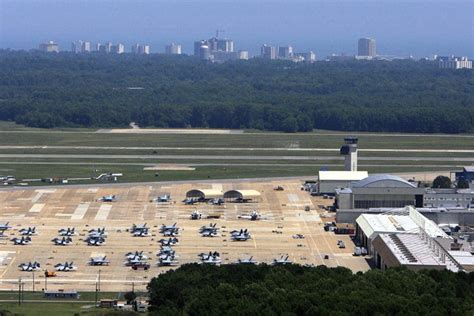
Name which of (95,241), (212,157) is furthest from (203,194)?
(212,157)

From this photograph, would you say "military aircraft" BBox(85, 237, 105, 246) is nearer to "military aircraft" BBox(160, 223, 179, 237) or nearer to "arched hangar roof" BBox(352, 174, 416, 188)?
"military aircraft" BBox(160, 223, 179, 237)

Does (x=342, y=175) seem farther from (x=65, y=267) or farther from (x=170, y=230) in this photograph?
(x=65, y=267)

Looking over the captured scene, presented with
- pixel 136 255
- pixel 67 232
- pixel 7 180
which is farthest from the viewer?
pixel 7 180

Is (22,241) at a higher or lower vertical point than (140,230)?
lower

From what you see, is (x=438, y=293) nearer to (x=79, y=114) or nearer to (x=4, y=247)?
(x=4, y=247)

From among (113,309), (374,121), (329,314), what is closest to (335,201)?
(113,309)

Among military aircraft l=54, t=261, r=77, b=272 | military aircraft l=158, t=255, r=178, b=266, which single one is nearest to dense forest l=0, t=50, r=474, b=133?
military aircraft l=158, t=255, r=178, b=266

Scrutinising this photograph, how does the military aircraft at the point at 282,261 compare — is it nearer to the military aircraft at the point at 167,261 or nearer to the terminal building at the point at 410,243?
the terminal building at the point at 410,243

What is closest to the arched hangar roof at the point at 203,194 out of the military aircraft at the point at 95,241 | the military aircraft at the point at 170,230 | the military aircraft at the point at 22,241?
the military aircraft at the point at 170,230
